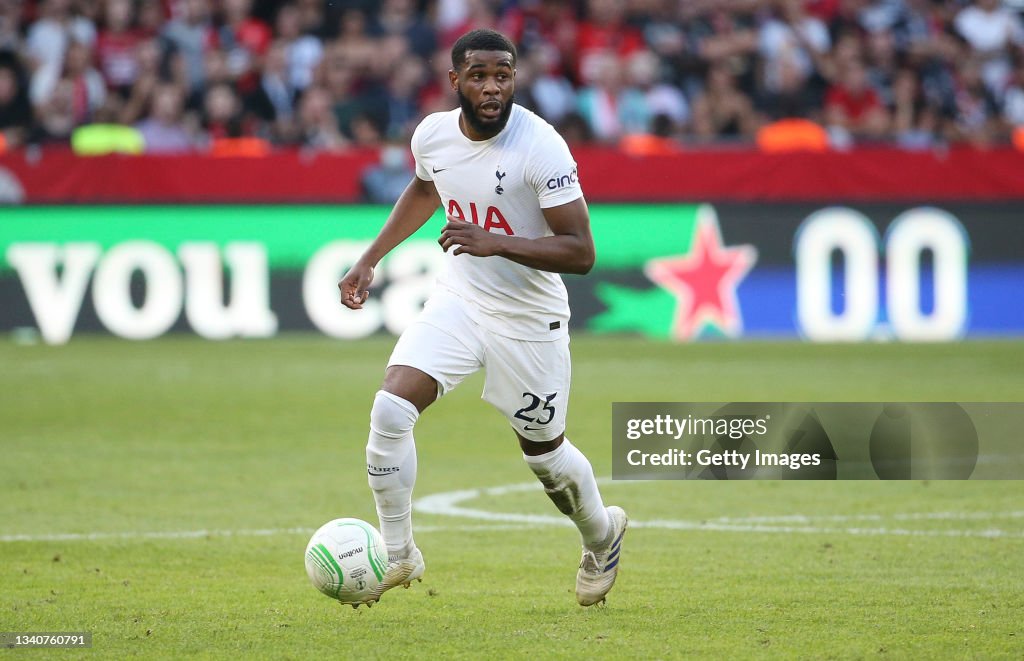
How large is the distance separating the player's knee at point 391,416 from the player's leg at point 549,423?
380 mm

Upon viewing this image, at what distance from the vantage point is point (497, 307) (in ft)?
20.0

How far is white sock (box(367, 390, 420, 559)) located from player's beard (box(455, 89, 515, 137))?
1.04 meters

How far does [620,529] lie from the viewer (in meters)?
6.36

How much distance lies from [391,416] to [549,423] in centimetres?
63

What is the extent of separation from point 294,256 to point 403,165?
1452 mm

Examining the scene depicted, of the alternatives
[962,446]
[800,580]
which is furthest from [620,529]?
[962,446]

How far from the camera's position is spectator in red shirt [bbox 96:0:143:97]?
18703mm

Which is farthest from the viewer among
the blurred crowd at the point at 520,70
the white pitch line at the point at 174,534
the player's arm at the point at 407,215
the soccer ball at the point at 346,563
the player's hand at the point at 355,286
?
the blurred crowd at the point at 520,70

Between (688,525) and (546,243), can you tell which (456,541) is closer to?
(688,525)

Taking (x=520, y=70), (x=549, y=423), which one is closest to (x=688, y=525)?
→ (x=549, y=423)

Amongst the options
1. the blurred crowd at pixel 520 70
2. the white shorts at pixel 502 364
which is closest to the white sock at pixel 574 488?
the white shorts at pixel 502 364

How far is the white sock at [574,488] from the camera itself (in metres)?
6.14

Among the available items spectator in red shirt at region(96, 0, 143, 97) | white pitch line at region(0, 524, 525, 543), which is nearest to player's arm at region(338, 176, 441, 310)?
white pitch line at region(0, 524, 525, 543)

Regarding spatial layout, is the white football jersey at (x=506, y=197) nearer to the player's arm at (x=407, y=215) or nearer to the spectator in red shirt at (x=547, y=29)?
the player's arm at (x=407, y=215)
